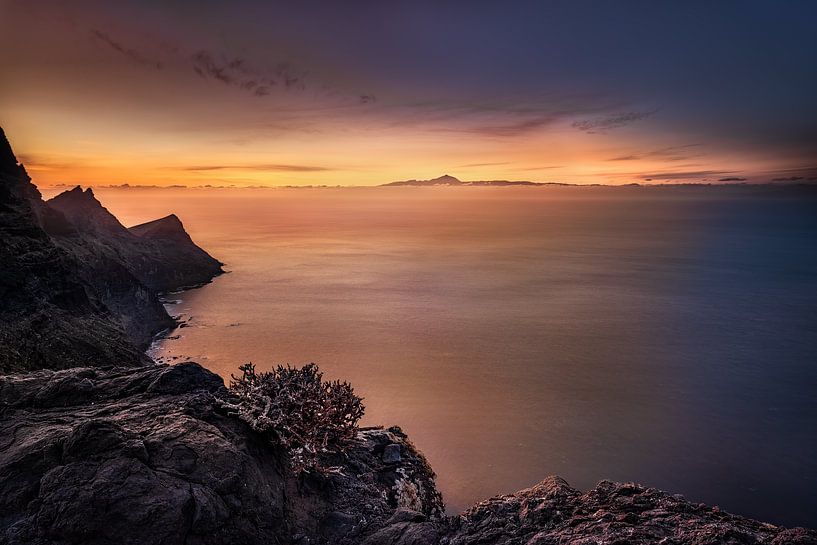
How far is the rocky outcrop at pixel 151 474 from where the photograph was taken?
4.97m

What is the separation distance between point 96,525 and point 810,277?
89544 mm

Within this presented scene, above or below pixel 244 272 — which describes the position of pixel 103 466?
above

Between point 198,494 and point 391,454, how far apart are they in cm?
546

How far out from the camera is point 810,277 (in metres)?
66.4

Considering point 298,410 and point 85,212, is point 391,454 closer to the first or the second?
point 298,410

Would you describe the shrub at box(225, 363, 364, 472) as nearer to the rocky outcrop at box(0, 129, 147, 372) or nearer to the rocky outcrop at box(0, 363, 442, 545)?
the rocky outcrop at box(0, 363, 442, 545)

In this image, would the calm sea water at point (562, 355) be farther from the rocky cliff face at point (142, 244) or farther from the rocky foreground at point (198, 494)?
the rocky foreground at point (198, 494)

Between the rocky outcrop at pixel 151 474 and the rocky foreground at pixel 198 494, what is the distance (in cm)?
1

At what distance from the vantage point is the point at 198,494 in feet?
18.1

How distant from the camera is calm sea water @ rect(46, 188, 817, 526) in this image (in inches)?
845

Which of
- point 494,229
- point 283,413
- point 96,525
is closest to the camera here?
point 96,525

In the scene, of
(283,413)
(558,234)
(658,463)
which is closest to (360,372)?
(658,463)

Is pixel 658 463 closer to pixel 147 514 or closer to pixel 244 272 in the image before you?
pixel 147 514

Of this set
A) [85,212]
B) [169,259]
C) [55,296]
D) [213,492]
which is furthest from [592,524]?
[169,259]
